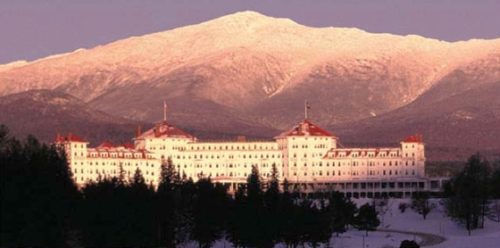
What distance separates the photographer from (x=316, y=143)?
607 ft

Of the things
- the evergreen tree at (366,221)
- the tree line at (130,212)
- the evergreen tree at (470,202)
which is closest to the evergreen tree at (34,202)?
the tree line at (130,212)

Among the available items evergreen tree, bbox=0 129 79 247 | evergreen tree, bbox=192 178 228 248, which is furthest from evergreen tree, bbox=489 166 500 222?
evergreen tree, bbox=0 129 79 247

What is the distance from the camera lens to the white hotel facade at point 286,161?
7037 inches

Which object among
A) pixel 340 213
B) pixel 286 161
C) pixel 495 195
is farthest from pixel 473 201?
pixel 286 161

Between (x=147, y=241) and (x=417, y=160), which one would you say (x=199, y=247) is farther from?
(x=417, y=160)

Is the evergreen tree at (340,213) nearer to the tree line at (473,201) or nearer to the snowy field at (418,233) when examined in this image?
the snowy field at (418,233)

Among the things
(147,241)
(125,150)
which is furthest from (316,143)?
(147,241)

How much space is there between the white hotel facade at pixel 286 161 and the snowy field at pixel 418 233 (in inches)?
1285

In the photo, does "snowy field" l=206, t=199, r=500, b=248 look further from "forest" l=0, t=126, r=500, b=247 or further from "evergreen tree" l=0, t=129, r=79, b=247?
"evergreen tree" l=0, t=129, r=79, b=247

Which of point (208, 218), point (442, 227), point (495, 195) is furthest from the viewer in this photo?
point (495, 195)

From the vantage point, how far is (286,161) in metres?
187

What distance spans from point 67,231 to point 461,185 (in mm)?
47269

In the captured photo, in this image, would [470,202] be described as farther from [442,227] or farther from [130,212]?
[130,212]

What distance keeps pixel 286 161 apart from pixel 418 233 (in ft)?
221
